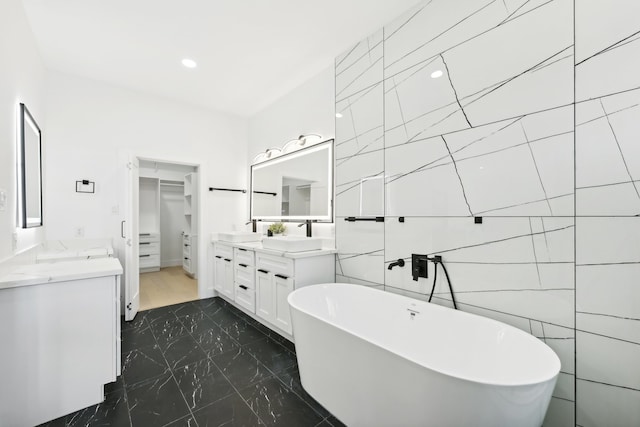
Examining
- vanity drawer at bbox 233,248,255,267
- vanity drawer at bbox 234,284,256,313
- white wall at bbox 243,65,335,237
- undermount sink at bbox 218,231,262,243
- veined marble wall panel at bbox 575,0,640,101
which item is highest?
white wall at bbox 243,65,335,237

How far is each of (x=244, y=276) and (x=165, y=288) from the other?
215 cm

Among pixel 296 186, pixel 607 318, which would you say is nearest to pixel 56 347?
pixel 296 186

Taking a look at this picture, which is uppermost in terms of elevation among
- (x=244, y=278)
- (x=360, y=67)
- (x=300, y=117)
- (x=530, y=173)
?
(x=360, y=67)

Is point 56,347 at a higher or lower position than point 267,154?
lower

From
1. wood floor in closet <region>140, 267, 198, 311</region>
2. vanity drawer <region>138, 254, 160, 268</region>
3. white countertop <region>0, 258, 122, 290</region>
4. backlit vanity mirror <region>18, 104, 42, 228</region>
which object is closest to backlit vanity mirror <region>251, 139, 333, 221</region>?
wood floor in closet <region>140, 267, 198, 311</region>

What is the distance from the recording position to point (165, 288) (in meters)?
4.37

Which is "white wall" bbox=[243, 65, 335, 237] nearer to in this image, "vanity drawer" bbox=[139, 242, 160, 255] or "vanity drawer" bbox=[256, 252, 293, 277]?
"vanity drawer" bbox=[256, 252, 293, 277]

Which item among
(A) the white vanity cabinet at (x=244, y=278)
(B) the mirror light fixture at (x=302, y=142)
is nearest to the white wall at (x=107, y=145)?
(A) the white vanity cabinet at (x=244, y=278)

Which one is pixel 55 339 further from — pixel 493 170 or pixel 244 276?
pixel 493 170

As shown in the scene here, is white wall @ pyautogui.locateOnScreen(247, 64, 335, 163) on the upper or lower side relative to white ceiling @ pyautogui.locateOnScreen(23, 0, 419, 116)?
lower

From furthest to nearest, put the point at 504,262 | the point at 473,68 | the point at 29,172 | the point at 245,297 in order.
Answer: the point at 245,297 < the point at 29,172 < the point at 473,68 < the point at 504,262

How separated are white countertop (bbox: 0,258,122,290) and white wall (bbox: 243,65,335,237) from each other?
191cm

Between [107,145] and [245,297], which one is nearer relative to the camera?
[245,297]

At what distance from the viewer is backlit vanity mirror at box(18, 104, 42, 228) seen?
77.0 inches
